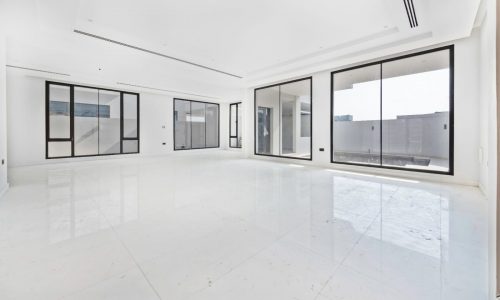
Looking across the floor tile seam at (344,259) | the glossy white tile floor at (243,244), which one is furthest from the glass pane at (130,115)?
the floor tile seam at (344,259)

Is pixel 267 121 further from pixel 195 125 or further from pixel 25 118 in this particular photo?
pixel 25 118

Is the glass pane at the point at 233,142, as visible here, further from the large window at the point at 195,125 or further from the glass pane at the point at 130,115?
the glass pane at the point at 130,115

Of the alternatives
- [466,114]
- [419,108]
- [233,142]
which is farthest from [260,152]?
[466,114]

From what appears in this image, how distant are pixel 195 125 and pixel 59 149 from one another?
247 inches

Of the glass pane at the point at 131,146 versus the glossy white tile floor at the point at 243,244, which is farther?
the glass pane at the point at 131,146

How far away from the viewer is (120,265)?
5.98 feet

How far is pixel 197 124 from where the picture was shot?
42.9ft

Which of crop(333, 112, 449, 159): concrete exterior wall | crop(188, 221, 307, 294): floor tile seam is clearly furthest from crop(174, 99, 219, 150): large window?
crop(188, 221, 307, 294): floor tile seam

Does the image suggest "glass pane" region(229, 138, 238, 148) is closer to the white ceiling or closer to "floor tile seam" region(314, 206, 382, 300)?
the white ceiling

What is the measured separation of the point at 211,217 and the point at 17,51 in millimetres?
6755

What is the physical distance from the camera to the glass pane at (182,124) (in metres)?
12.0

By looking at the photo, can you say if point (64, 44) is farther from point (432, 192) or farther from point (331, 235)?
point (432, 192)

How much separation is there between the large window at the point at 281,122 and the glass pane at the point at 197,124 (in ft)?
15.1

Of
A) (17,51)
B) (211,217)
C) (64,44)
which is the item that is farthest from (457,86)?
(17,51)
